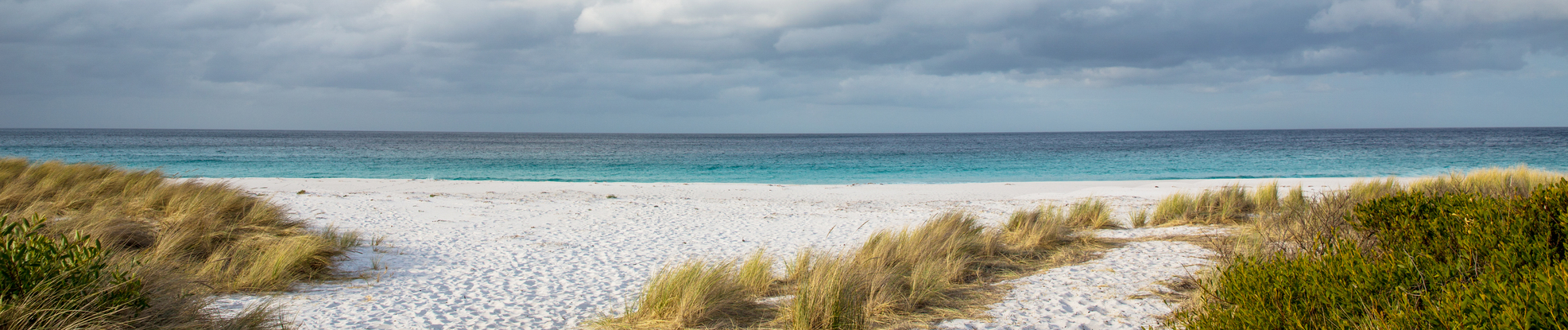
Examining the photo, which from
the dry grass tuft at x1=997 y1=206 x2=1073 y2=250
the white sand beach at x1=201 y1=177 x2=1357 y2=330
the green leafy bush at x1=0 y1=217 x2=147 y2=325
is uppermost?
the green leafy bush at x1=0 y1=217 x2=147 y2=325

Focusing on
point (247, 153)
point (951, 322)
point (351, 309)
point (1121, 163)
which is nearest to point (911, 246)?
point (951, 322)

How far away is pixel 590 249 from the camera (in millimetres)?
8195

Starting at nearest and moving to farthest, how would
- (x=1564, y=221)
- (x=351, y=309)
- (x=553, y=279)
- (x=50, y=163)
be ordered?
1. (x=1564, y=221)
2. (x=351, y=309)
3. (x=553, y=279)
4. (x=50, y=163)

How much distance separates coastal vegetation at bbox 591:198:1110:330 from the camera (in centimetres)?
450

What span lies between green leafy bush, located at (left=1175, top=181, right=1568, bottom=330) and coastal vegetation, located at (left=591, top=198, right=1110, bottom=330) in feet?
5.95

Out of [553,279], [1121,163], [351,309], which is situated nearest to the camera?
[351,309]

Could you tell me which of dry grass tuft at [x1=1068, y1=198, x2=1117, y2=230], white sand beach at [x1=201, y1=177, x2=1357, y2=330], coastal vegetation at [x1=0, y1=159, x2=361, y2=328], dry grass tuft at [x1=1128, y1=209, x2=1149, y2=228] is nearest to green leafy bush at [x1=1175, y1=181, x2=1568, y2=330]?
white sand beach at [x1=201, y1=177, x2=1357, y2=330]

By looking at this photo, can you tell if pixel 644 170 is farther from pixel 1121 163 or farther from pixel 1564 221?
pixel 1564 221

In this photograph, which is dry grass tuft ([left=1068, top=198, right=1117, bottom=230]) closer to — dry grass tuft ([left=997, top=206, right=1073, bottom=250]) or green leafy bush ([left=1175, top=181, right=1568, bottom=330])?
dry grass tuft ([left=997, top=206, right=1073, bottom=250])

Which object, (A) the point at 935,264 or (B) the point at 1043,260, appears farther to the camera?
(B) the point at 1043,260

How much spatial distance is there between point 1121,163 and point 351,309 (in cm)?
3749

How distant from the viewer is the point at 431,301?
17.7 feet

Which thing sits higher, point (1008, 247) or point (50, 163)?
point (50, 163)

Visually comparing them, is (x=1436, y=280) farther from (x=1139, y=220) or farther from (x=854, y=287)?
(x=1139, y=220)
